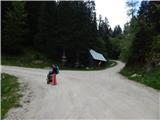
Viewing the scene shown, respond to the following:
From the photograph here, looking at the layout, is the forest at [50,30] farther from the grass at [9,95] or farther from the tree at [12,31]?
the grass at [9,95]

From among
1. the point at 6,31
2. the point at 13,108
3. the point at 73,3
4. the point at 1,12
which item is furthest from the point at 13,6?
the point at 13,108

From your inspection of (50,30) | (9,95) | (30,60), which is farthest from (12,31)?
(9,95)

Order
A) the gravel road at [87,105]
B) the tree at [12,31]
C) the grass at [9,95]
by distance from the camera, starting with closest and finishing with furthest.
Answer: the gravel road at [87,105] < the grass at [9,95] < the tree at [12,31]

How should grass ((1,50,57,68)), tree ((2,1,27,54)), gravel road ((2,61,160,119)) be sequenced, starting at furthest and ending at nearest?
tree ((2,1,27,54)) < grass ((1,50,57,68)) < gravel road ((2,61,160,119))

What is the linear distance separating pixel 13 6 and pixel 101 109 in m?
51.5

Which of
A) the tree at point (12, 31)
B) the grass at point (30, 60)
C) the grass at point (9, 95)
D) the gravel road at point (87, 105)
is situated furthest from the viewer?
the tree at point (12, 31)

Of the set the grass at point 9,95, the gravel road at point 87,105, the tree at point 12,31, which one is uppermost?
the tree at point 12,31

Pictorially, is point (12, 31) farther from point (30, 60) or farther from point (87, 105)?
point (87, 105)

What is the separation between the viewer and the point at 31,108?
15.9m

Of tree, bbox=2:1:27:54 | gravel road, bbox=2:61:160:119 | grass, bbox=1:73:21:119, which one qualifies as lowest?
grass, bbox=1:73:21:119

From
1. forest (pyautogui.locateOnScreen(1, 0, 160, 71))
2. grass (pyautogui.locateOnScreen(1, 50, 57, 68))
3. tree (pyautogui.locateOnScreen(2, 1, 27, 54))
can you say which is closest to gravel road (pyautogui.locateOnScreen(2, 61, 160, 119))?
forest (pyautogui.locateOnScreen(1, 0, 160, 71))

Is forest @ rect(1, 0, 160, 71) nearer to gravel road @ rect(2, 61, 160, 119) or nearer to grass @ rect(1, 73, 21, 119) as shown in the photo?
grass @ rect(1, 73, 21, 119)

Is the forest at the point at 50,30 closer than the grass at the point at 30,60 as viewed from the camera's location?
No

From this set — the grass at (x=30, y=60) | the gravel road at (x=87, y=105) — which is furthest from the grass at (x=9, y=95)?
the grass at (x=30, y=60)
